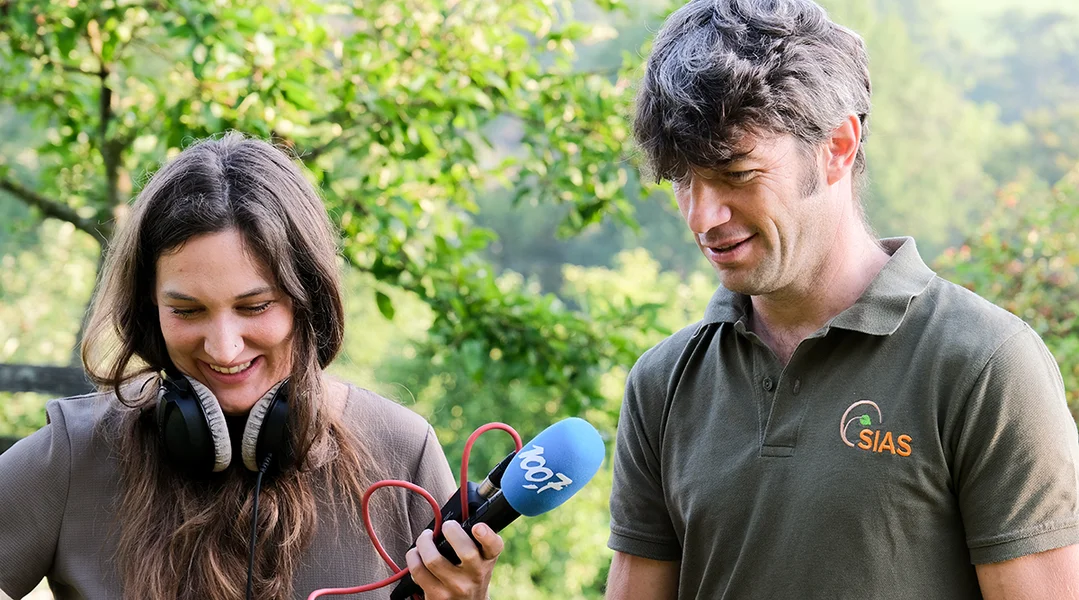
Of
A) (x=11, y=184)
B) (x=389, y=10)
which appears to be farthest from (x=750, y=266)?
(x=11, y=184)

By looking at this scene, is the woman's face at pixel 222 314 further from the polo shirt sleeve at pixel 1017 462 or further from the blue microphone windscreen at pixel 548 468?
the polo shirt sleeve at pixel 1017 462

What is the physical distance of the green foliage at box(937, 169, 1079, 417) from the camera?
5.82 metres

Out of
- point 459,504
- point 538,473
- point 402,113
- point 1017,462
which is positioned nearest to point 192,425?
point 459,504

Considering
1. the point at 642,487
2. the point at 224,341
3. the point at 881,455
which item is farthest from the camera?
the point at 642,487

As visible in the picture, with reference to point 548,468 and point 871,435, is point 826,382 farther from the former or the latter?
point 548,468

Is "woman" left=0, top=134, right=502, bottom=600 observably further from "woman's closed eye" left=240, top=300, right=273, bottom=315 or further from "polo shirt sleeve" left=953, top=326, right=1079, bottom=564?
"polo shirt sleeve" left=953, top=326, right=1079, bottom=564

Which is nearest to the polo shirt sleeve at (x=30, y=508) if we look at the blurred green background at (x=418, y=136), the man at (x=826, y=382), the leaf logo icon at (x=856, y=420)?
the blurred green background at (x=418, y=136)

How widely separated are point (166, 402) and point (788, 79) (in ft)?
4.14

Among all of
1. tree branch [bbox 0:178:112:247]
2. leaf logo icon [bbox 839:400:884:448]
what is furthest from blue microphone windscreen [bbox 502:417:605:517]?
tree branch [bbox 0:178:112:247]

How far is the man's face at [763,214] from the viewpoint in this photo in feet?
6.13

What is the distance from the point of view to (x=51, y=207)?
4.93 m

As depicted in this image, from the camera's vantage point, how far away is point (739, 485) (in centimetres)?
198

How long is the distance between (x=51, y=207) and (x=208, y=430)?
3302 millimetres

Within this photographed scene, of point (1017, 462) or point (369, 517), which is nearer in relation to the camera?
point (1017, 462)
